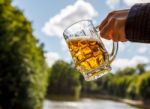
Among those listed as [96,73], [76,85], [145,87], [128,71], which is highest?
[128,71]

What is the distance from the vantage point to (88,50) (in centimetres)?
148

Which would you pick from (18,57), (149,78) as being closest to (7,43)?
(18,57)

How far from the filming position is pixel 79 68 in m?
1.53

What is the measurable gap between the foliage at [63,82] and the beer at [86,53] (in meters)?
108

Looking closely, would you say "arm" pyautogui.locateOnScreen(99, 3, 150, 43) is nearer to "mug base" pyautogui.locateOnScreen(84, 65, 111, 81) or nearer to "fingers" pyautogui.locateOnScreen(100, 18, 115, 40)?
"fingers" pyautogui.locateOnScreen(100, 18, 115, 40)

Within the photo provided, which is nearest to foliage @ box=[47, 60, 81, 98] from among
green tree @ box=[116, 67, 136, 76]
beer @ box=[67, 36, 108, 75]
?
green tree @ box=[116, 67, 136, 76]

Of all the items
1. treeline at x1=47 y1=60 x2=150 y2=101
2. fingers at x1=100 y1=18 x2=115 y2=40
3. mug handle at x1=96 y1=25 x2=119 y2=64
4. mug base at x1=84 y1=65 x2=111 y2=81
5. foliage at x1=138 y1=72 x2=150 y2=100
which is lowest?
mug base at x1=84 y1=65 x2=111 y2=81

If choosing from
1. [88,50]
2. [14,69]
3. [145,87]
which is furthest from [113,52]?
[145,87]

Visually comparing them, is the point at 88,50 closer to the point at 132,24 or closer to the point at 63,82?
the point at 132,24

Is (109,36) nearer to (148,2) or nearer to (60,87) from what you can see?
(148,2)

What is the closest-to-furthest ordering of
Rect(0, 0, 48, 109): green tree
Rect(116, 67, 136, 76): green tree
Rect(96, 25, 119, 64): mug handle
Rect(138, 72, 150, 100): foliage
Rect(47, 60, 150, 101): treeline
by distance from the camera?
Rect(96, 25, 119, 64): mug handle < Rect(0, 0, 48, 109): green tree < Rect(138, 72, 150, 100): foliage < Rect(47, 60, 150, 101): treeline < Rect(116, 67, 136, 76): green tree

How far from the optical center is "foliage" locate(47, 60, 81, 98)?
11150 centimetres

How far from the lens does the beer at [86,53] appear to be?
4.76 ft

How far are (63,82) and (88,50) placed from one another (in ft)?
371
